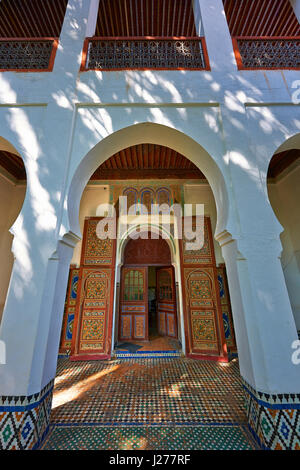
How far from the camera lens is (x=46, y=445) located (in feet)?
5.68

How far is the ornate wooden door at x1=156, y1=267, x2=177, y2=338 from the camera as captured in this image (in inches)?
192

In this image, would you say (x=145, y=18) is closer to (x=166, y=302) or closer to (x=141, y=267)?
(x=141, y=267)

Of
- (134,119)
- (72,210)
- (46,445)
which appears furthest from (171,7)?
(46,445)

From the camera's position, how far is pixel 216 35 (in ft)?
9.21

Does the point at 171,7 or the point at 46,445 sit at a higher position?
the point at 171,7

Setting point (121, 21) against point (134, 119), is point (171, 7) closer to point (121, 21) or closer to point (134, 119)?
point (121, 21)

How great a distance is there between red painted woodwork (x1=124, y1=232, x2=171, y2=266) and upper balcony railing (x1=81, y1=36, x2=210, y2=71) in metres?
3.45

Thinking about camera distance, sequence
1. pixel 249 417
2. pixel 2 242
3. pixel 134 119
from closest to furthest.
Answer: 1. pixel 249 417
2. pixel 134 119
3. pixel 2 242

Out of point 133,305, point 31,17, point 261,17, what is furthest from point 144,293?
point 261,17

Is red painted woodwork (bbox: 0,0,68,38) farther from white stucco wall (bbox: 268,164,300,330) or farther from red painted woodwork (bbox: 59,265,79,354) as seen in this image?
white stucco wall (bbox: 268,164,300,330)

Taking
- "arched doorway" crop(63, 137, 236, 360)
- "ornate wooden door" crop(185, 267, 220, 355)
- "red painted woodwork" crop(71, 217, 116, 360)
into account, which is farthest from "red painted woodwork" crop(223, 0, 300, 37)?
"ornate wooden door" crop(185, 267, 220, 355)

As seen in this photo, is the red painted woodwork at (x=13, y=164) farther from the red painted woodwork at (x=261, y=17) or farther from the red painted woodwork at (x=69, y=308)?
the red painted woodwork at (x=261, y=17)

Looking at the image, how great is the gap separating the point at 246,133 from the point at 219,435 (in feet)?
11.0

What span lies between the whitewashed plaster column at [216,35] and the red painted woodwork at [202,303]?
2.80m
